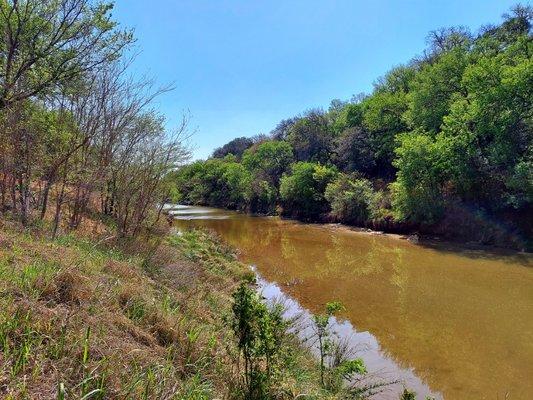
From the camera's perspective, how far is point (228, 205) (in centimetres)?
6469

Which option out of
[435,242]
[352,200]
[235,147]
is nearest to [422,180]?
[435,242]

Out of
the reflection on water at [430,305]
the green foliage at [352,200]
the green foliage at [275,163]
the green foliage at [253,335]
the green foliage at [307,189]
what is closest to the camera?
the green foliage at [253,335]

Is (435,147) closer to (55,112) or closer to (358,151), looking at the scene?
(358,151)

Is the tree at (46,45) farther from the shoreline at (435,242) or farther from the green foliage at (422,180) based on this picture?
the green foliage at (422,180)

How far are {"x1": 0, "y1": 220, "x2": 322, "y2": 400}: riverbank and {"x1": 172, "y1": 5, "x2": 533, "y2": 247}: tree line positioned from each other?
1062 centimetres

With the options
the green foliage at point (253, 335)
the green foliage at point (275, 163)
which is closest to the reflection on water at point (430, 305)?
the green foliage at point (253, 335)

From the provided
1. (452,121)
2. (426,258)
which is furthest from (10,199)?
(452,121)

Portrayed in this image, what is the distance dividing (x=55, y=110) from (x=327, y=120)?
145 feet

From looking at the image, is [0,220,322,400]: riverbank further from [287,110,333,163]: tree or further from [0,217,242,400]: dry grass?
[287,110,333,163]: tree

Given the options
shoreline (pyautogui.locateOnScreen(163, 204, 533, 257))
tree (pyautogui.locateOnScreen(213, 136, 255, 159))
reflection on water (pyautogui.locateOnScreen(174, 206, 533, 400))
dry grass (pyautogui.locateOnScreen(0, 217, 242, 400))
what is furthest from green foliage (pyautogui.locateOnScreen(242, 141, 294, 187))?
dry grass (pyautogui.locateOnScreen(0, 217, 242, 400))

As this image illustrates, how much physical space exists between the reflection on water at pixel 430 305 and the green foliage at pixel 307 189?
1794 centimetres

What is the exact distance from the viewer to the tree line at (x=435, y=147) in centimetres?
2195

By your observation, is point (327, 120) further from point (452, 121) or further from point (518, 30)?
point (452, 121)

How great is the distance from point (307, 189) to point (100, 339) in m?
38.6
